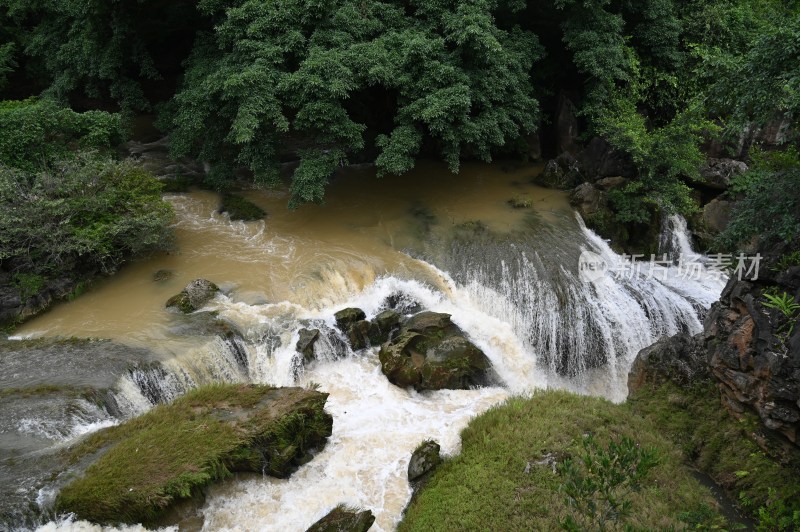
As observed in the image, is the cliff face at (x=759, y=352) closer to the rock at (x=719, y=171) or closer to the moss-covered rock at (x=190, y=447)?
the moss-covered rock at (x=190, y=447)

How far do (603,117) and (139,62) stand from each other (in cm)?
1373

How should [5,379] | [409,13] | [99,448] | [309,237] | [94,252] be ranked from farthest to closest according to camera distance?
[409,13] → [309,237] → [94,252] → [5,379] → [99,448]

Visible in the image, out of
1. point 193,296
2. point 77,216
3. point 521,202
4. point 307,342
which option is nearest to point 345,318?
point 307,342

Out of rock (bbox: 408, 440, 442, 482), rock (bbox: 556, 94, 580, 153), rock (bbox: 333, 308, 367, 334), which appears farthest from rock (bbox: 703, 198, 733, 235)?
rock (bbox: 408, 440, 442, 482)

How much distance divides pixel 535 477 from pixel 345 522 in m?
2.71

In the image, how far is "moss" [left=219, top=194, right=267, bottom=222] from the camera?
1553cm

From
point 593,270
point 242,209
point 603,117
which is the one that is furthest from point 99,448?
point 603,117

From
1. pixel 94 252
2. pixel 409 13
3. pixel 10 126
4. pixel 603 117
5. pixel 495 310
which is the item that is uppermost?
pixel 409 13

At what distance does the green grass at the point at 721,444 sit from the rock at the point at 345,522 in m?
5.17

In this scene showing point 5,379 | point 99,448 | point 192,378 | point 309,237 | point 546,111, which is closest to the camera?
point 99,448

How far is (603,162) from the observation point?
16500 mm

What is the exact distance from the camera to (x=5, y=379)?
9516 mm

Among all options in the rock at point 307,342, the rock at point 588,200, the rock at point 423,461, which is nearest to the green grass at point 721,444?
the rock at point 423,461

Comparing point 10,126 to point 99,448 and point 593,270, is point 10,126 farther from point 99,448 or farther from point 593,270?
point 593,270
